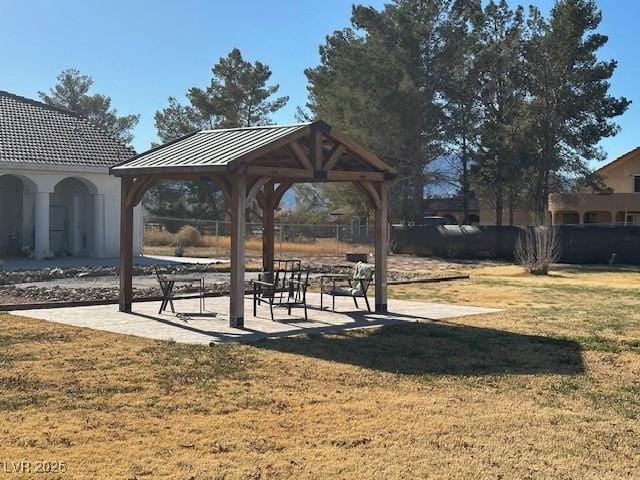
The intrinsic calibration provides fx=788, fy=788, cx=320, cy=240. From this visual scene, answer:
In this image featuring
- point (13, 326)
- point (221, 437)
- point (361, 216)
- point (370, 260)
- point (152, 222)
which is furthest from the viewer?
point (361, 216)

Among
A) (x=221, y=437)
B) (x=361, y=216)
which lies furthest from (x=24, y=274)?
(x=361, y=216)

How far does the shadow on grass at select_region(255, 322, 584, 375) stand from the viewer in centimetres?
820

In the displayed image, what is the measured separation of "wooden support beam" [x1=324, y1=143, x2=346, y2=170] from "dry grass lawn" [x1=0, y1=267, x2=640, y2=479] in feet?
9.04

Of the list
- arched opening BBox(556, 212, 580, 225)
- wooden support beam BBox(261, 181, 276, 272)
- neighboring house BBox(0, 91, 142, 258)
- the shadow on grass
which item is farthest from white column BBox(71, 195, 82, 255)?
arched opening BBox(556, 212, 580, 225)

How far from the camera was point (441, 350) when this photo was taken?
30.0 feet

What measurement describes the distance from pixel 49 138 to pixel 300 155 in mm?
17532

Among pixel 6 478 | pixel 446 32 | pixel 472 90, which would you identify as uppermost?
pixel 446 32

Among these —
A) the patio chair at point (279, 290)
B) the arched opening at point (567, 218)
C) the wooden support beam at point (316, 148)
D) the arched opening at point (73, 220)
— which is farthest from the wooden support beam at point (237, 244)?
the arched opening at point (567, 218)

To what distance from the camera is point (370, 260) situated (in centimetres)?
2838

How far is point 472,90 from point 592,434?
112 ft

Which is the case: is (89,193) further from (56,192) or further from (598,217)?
(598,217)

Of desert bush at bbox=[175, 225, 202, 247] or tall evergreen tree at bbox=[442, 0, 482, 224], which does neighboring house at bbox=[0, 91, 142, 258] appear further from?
tall evergreen tree at bbox=[442, 0, 482, 224]

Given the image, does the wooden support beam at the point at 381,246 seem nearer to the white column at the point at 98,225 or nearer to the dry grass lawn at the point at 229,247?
the white column at the point at 98,225

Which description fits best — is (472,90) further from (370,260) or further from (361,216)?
(370,260)
